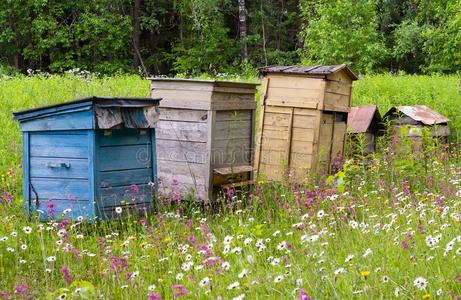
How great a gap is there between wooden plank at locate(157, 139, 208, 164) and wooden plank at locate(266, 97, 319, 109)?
62.4 inches

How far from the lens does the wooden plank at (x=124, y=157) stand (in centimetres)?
593

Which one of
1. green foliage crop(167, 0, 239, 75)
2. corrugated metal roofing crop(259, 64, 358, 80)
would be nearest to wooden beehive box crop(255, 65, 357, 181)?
corrugated metal roofing crop(259, 64, 358, 80)

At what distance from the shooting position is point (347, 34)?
28.5 m

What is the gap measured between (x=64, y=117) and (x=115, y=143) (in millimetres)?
532

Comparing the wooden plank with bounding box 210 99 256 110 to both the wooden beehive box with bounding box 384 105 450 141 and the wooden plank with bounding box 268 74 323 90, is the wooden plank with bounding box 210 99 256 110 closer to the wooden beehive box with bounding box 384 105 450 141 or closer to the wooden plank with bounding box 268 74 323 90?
the wooden plank with bounding box 268 74 323 90

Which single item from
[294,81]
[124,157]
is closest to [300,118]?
[294,81]

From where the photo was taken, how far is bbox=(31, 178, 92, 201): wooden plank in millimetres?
5914

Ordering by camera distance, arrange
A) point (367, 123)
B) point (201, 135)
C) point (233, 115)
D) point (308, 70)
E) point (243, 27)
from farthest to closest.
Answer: point (243, 27) → point (367, 123) → point (308, 70) → point (233, 115) → point (201, 135)

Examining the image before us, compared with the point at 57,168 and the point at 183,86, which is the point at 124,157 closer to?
the point at 57,168

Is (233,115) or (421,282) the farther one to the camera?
(233,115)

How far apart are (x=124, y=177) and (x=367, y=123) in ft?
15.7

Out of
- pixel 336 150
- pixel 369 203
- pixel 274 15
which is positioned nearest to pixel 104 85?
pixel 336 150

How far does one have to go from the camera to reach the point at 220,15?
111 feet

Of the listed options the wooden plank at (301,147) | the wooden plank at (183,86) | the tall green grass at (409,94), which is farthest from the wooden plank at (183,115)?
the tall green grass at (409,94)
